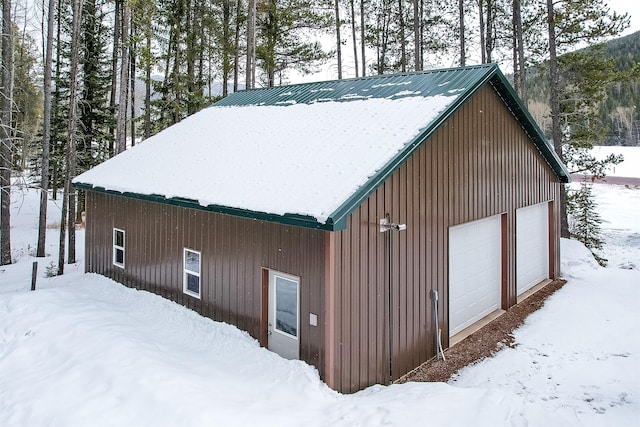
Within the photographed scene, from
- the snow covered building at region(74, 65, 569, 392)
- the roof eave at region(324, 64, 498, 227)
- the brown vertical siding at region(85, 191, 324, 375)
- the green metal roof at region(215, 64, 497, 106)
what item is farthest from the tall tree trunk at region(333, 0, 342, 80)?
the roof eave at region(324, 64, 498, 227)

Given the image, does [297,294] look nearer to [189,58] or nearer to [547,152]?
[547,152]

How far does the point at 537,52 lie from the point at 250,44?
1110cm

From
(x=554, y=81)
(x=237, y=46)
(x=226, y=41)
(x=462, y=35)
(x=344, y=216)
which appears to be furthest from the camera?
(x=237, y=46)

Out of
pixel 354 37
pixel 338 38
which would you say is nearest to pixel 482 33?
pixel 354 37

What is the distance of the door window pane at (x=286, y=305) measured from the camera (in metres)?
6.68

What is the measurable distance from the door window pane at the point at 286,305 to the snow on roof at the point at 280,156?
3.90 ft

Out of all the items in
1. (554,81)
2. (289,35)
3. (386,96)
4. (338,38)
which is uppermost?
(338,38)

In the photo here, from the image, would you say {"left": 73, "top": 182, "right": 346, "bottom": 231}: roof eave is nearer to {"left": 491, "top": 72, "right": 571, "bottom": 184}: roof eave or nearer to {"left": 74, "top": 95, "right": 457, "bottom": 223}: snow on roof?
{"left": 74, "top": 95, "right": 457, "bottom": 223}: snow on roof

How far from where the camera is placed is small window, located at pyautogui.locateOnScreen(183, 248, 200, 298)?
844cm

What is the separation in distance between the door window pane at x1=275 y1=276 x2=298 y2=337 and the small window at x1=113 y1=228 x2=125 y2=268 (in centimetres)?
525

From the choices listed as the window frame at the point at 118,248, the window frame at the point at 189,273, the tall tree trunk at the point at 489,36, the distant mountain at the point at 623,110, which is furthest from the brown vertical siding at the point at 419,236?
the distant mountain at the point at 623,110

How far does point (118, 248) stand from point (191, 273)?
3.18 metres

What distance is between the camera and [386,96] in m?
9.15

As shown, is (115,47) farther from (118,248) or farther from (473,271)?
(473,271)
